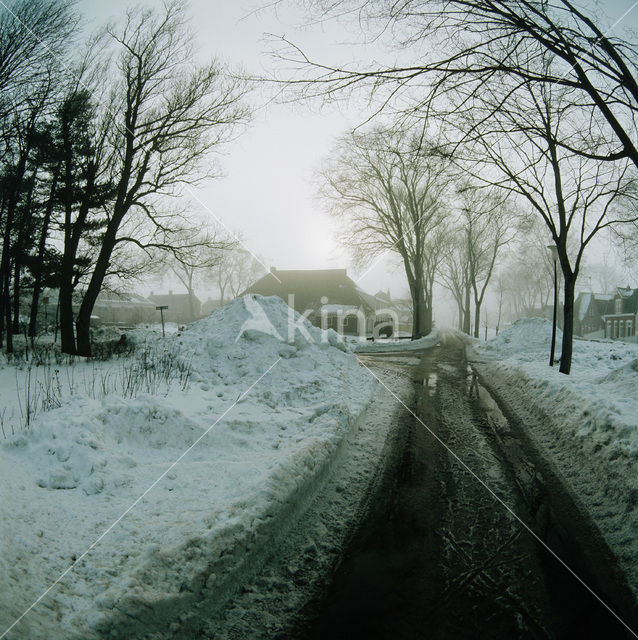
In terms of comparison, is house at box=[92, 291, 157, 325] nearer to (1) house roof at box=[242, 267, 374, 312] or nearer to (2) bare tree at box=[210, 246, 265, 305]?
(2) bare tree at box=[210, 246, 265, 305]

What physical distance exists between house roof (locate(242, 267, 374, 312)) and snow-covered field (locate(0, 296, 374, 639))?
33.2 meters

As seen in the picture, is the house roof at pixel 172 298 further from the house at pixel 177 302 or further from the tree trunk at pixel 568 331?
the tree trunk at pixel 568 331

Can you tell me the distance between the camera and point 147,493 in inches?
153

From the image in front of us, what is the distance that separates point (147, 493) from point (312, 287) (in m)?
39.0

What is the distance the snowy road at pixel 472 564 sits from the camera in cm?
262

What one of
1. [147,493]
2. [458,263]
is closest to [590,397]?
[147,493]

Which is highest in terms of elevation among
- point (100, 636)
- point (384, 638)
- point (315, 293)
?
point (315, 293)

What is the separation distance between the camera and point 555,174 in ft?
34.8

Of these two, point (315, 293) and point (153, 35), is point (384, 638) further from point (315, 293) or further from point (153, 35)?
point (315, 293)

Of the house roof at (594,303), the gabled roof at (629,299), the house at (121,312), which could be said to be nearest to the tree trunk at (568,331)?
the gabled roof at (629,299)

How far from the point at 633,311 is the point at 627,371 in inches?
2196

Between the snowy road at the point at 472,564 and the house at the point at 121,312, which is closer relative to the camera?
the snowy road at the point at 472,564

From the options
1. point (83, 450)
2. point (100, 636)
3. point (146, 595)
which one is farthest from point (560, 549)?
point (83, 450)

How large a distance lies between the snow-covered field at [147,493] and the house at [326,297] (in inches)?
1135
